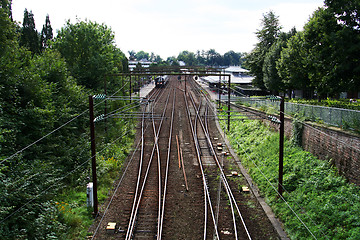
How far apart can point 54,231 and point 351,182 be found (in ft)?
36.7

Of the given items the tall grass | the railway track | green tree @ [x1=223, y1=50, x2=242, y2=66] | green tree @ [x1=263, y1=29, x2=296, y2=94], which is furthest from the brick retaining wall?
green tree @ [x1=223, y1=50, x2=242, y2=66]

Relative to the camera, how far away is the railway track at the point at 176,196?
413 inches

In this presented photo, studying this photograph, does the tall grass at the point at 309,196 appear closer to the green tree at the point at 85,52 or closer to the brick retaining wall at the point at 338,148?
the brick retaining wall at the point at 338,148

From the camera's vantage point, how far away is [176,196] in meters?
13.3

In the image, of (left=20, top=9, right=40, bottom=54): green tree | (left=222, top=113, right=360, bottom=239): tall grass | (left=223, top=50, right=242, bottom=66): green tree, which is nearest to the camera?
(left=222, top=113, right=360, bottom=239): tall grass

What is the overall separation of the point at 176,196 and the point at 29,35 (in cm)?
3345

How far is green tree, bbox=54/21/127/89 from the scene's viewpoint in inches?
1006

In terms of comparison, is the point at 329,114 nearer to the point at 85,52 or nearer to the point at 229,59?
the point at 85,52

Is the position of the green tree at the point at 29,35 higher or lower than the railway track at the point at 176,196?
higher

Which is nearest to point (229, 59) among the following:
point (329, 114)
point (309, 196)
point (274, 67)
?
point (274, 67)

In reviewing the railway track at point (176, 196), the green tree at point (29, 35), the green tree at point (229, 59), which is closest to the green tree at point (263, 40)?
the railway track at point (176, 196)

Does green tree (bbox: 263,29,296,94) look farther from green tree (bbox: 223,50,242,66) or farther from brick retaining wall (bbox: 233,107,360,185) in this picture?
green tree (bbox: 223,50,242,66)

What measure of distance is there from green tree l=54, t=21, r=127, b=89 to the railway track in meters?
8.13

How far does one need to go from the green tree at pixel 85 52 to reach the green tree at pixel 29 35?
7.91m
